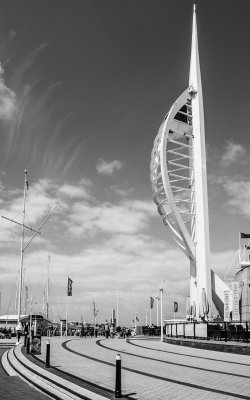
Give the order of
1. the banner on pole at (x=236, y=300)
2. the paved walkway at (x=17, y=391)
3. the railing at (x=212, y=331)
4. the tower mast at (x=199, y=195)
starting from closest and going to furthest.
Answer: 1. the paved walkway at (x=17, y=391)
2. the railing at (x=212, y=331)
3. the banner on pole at (x=236, y=300)
4. the tower mast at (x=199, y=195)

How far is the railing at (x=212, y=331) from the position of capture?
26047 mm

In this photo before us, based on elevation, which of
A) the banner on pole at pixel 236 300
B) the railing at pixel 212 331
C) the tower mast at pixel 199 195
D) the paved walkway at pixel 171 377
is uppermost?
the tower mast at pixel 199 195

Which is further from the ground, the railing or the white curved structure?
the white curved structure

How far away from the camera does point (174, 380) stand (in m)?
12.7

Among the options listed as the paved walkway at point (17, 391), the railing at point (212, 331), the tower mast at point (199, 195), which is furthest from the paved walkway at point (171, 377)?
the tower mast at point (199, 195)

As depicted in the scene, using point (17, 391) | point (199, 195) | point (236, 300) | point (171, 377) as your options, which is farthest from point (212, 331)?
point (199, 195)

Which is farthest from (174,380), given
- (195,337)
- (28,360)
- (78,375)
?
(195,337)

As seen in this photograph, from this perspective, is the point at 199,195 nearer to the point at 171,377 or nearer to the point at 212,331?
the point at 212,331

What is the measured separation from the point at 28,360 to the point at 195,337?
52.1ft

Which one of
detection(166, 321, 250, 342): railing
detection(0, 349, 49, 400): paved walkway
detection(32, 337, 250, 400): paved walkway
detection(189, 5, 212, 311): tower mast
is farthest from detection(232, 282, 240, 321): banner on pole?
detection(0, 349, 49, 400): paved walkway

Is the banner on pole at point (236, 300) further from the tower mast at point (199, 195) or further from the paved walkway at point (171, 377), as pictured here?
the paved walkway at point (171, 377)

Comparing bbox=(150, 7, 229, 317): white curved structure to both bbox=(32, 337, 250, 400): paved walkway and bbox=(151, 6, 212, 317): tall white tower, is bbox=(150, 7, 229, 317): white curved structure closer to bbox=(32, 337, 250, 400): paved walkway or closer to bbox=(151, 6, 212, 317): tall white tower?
bbox=(151, 6, 212, 317): tall white tower

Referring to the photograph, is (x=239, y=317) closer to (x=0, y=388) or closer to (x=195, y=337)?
(x=195, y=337)

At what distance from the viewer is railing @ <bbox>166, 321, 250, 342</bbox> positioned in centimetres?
2605
